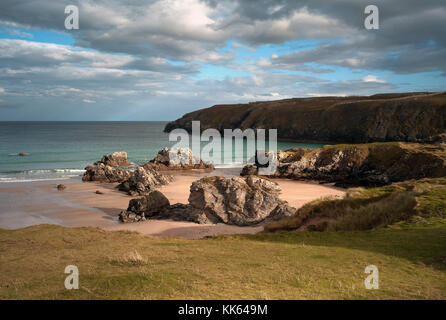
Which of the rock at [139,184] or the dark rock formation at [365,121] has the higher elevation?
the dark rock formation at [365,121]

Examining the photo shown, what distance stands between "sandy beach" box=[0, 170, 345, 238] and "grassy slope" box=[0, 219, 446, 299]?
25.3 feet

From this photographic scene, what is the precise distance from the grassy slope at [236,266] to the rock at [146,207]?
9866 mm

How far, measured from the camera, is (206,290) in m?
7.92

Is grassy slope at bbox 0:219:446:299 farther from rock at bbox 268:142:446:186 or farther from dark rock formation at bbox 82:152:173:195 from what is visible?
rock at bbox 268:142:446:186

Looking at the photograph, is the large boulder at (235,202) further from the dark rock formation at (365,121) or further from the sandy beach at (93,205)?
the dark rock formation at (365,121)

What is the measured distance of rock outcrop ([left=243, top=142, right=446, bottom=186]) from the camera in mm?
38875

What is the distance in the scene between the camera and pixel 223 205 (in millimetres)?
26312

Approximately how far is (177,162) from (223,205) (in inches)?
1294

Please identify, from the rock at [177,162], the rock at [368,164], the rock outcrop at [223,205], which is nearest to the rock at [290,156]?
the rock at [368,164]

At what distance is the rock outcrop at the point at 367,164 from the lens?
38875 millimetres

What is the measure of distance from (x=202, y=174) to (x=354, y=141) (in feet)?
218

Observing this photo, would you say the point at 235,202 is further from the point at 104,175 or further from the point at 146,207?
the point at 104,175

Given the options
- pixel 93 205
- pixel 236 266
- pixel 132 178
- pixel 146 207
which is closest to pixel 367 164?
pixel 132 178
